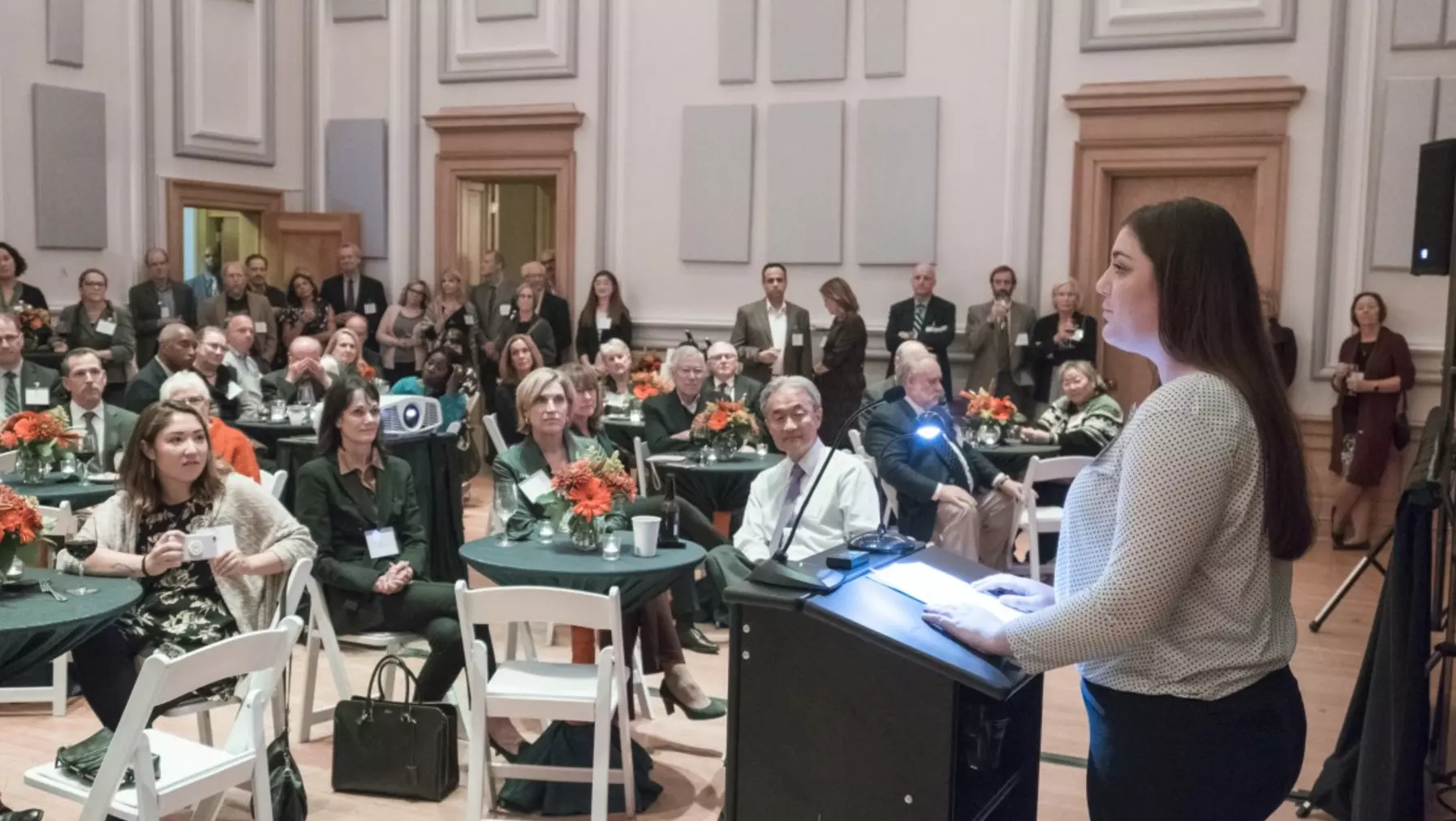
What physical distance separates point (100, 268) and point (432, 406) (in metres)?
5.32

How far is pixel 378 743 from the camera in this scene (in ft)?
12.7

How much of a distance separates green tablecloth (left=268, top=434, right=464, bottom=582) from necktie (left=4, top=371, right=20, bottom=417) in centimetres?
183

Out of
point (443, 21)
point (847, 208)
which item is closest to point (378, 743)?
point (847, 208)

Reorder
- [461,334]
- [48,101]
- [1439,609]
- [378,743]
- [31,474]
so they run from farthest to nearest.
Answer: [461,334]
[48,101]
[31,474]
[1439,609]
[378,743]

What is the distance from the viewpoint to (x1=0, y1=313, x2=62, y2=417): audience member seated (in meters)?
6.84

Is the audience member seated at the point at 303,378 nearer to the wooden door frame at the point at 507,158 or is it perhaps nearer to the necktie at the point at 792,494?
the wooden door frame at the point at 507,158

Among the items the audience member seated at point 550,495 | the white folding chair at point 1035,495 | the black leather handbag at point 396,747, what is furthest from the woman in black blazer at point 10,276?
the white folding chair at point 1035,495

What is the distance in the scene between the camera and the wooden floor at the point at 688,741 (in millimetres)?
3801

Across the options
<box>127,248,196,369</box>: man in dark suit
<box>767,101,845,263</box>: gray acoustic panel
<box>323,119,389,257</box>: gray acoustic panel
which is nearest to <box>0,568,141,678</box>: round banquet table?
<box>127,248,196,369</box>: man in dark suit

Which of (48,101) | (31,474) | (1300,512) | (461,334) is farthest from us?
(461,334)

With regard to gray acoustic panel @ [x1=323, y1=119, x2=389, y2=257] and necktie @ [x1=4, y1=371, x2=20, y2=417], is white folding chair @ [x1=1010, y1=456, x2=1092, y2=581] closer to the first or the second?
necktie @ [x1=4, y1=371, x2=20, y2=417]

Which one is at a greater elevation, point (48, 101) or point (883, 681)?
point (48, 101)

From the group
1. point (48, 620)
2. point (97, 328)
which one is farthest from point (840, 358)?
point (48, 620)

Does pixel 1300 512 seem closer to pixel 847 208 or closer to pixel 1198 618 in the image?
pixel 1198 618
